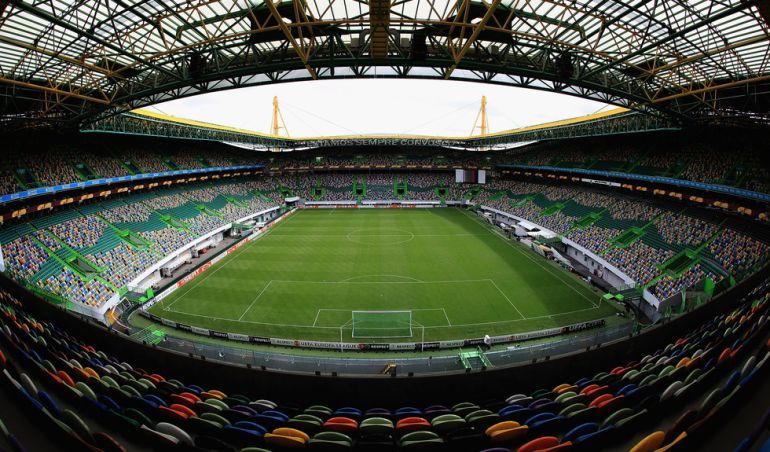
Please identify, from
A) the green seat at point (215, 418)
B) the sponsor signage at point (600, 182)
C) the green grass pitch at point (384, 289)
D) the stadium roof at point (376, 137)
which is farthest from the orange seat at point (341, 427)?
the sponsor signage at point (600, 182)

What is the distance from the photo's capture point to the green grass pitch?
19.5m

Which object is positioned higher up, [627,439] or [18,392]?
[18,392]

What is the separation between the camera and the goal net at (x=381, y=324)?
59.9 feet

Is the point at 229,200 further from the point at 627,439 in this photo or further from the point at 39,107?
the point at 627,439

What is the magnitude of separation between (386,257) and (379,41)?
21.6 m

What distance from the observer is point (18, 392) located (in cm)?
511

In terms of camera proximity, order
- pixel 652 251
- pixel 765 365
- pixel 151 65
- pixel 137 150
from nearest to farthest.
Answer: pixel 765 365 < pixel 151 65 < pixel 652 251 < pixel 137 150

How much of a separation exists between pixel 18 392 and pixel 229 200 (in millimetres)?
44934

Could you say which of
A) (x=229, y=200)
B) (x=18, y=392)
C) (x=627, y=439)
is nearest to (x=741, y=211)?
(x=627, y=439)

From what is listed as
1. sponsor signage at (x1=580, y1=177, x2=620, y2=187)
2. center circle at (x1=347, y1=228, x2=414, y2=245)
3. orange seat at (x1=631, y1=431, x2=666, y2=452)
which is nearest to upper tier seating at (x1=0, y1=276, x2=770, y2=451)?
orange seat at (x1=631, y1=431, x2=666, y2=452)

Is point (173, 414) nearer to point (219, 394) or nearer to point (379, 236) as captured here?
point (219, 394)

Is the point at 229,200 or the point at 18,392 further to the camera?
the point at 229,200

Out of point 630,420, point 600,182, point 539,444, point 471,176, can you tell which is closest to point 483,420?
point 539,444

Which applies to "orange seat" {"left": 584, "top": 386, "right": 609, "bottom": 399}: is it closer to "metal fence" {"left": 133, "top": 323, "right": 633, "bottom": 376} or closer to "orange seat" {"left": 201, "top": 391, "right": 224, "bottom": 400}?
"metal fence" {"left": 133, "top": 323, "right": 633, "bottom": 376}
